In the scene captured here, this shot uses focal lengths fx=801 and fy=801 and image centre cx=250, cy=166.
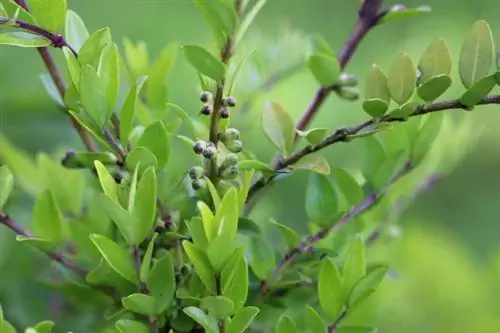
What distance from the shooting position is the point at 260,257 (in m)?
0.36

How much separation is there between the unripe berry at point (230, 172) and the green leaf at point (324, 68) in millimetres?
70

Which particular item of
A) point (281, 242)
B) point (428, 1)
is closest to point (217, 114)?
point (281, 242)

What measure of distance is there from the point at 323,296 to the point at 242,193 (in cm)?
6

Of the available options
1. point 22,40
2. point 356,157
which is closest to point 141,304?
point 22,40

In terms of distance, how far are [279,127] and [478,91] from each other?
0.08m

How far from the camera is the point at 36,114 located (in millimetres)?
613

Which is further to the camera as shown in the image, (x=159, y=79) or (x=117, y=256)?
(x=159, y=79)

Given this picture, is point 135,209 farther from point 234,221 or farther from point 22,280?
point 22,280

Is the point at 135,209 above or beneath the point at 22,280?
above

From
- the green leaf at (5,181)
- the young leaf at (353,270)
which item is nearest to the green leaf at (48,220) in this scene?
the green leaf at (5,181)

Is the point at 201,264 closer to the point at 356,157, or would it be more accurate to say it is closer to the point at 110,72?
the point at 110,72

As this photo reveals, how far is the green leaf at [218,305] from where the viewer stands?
0.28 metres

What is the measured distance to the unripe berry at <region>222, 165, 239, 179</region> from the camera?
31 centimetres

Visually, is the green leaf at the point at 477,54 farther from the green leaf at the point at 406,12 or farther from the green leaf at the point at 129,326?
the green leaf at the point at 129,326
